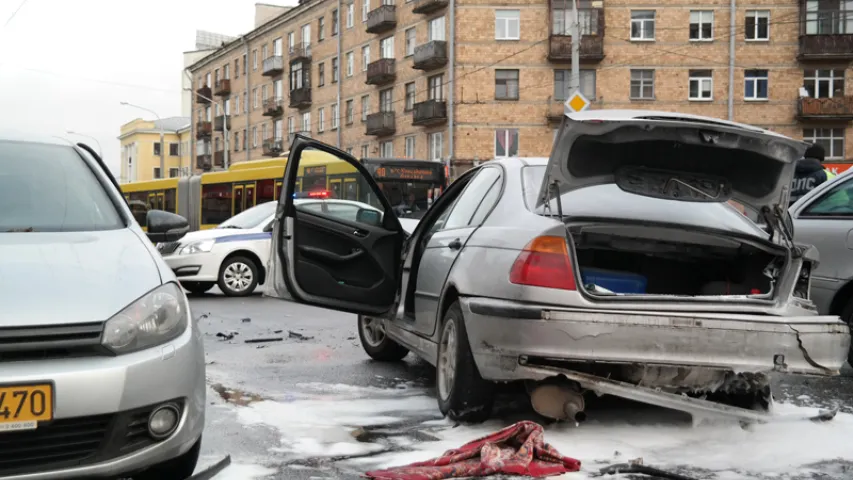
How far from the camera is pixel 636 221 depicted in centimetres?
503

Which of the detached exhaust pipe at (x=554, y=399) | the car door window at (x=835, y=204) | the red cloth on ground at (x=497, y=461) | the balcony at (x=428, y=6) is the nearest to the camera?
the red cloth on ground at (x=497, y=461)

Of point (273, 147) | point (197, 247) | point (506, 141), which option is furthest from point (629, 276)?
point (273, 147)

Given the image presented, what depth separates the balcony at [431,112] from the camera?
143 ft

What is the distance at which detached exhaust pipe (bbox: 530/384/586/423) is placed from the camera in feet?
15.9

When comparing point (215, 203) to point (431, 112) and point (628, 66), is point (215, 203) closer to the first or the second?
point (431, 112)

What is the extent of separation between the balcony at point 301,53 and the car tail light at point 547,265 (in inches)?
2145

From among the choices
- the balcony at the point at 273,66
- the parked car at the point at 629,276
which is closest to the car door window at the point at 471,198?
the parked car at the point at 629,276

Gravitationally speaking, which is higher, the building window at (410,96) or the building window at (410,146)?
the building window at (410,96)

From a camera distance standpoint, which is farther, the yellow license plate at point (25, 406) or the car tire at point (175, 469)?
the car tire at point (175, 469)

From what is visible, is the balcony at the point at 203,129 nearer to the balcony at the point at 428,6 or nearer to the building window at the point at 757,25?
the balcony at the point at 428,6


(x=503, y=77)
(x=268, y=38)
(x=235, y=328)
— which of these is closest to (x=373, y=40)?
(x=503, y=77)

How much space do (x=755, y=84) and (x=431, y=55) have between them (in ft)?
48.2

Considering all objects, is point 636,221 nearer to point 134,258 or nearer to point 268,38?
point 134,258

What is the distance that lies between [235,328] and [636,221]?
608 cm
